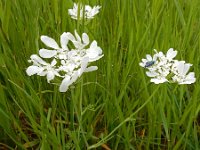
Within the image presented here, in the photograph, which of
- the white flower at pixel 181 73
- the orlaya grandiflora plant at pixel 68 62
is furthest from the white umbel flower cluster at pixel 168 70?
the orlaya grandiflora plant at pixel 68 62

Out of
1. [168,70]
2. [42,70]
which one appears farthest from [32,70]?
[168,70]

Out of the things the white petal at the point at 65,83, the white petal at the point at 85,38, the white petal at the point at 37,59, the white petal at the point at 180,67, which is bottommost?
the white petal at the point at 180,67

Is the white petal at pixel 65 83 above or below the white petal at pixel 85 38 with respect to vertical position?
below

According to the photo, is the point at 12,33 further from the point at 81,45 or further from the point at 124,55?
the point at 81,45

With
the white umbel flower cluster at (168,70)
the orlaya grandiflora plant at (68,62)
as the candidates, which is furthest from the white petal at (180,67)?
the orlaya grandiflora plant at (68,62)

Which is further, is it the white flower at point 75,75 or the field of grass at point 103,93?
the field of grass at point 103,93

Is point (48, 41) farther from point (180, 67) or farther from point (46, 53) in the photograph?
point (180, 67)

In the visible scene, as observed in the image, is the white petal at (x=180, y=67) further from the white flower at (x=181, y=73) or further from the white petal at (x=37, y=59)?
the white petal at (x=37, y=59)

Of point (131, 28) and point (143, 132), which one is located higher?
point (131, 28)

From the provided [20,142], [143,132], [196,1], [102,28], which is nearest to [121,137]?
[143,132]
